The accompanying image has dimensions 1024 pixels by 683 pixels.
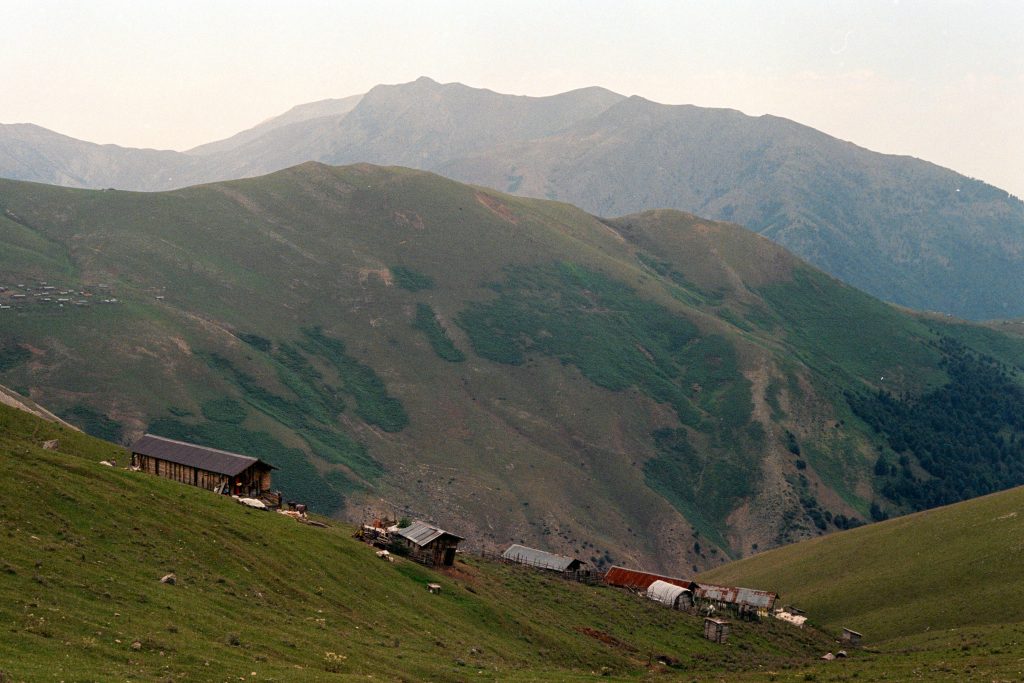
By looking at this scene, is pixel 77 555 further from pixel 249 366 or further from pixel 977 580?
pixel 249 366

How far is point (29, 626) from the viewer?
32.3 metres

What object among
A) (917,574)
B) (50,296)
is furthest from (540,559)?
(50,296)

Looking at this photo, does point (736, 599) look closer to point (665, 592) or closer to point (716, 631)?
point (665, 592)

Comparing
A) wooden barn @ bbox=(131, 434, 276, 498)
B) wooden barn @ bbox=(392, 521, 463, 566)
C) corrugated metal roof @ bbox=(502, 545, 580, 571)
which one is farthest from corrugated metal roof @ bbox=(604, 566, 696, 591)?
wooden barn @ bbox=(131, 434, 276, 498)

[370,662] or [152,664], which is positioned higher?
[152,664]

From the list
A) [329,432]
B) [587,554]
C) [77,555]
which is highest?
[77,555]

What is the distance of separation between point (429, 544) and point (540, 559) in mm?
32868

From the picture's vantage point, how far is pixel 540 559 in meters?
102

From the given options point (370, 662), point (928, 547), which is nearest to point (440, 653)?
point (370, 662)

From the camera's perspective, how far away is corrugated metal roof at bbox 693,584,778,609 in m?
94.2

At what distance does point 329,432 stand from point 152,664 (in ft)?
469

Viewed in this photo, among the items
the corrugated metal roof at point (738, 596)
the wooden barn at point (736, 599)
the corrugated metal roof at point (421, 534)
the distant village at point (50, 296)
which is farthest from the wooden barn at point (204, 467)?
the distant village at point (50, 296)

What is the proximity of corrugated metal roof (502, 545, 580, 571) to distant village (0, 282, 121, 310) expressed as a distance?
102 m

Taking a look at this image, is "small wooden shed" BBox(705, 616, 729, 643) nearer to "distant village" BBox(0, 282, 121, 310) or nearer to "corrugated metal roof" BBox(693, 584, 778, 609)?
"corrugated metal roof" BBox(693, 584, 778, 609)
